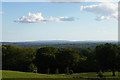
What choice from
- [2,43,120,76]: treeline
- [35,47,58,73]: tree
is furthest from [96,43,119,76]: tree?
[35,47,58,73]: tree

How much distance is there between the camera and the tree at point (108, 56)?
3666 centimetres

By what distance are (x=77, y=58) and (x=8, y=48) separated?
72.9 feet

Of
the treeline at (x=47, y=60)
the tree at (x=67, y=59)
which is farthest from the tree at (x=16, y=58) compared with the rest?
the tree at (x=67, y=59)

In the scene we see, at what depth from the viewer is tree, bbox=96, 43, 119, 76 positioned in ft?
120

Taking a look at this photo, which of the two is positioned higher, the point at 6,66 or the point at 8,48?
the point at 8,48

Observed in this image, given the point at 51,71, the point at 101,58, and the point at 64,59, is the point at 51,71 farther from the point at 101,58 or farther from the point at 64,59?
the point at 101,58

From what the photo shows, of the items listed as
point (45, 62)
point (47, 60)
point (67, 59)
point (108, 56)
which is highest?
Result: point (108, 56)

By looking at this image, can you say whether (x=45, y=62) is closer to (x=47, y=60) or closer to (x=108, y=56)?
(x=47, y=60)

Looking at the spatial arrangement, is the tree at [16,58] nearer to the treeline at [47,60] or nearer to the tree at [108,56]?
the treeline at [47,60]

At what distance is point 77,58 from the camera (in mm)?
46156

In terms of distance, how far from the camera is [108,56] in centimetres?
3741

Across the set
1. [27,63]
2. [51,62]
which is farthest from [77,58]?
[27,63]

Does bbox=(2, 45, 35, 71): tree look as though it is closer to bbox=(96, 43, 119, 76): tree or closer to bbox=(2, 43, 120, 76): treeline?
bbox=(2, 43, 120, 76): treeline

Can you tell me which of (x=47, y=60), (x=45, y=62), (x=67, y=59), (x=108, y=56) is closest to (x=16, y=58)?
(x=45, y=62)
